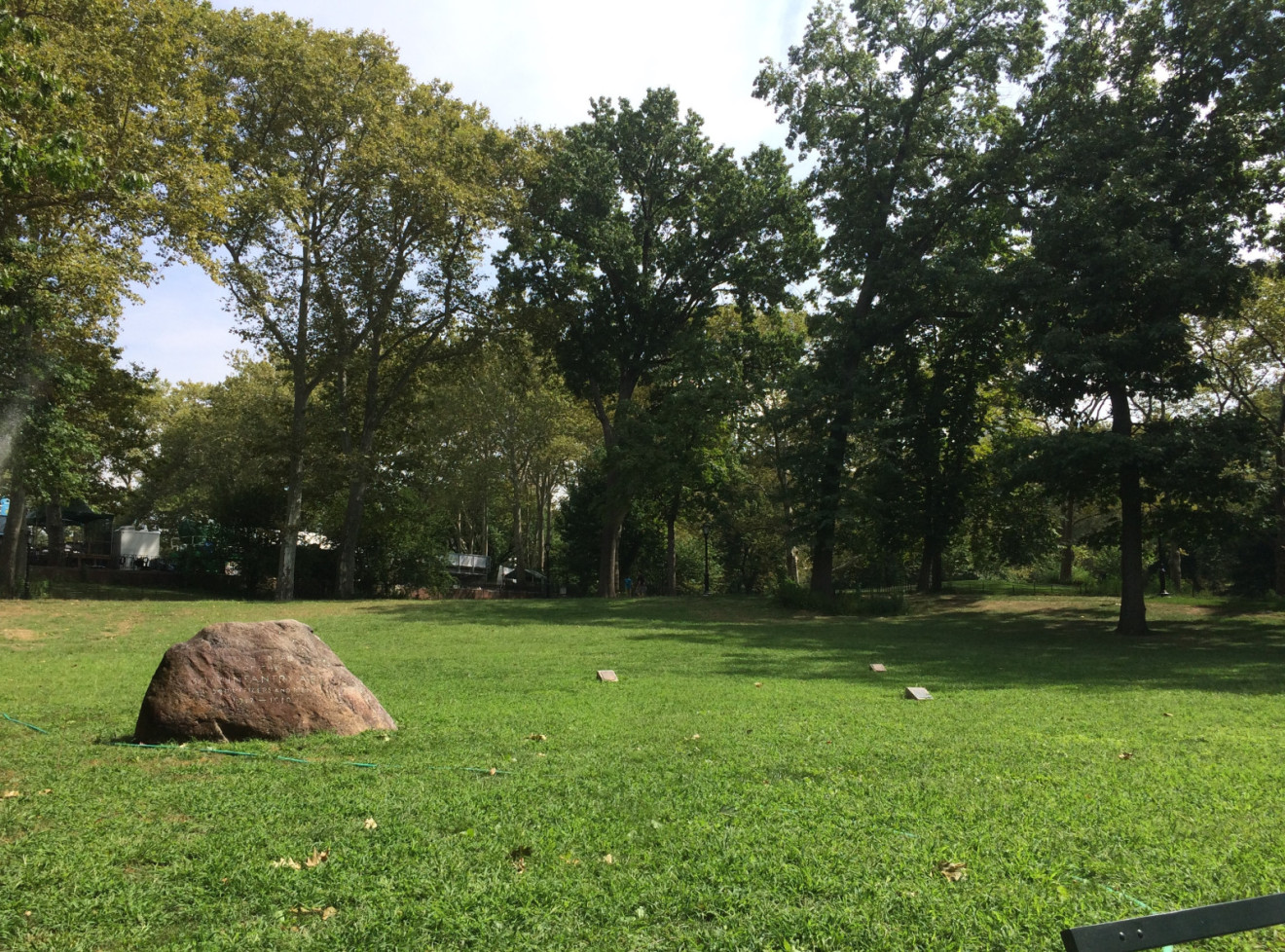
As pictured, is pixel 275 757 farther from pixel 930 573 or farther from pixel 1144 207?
pixel 930 573

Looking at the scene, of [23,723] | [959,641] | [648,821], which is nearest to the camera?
[648,821]

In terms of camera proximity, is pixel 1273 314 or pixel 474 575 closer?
pixel 1273 314

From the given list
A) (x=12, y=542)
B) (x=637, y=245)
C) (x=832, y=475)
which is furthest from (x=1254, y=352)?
(x=12, y=542)

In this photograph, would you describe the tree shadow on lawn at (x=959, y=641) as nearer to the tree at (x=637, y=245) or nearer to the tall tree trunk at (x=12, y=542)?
the tree at (x=637, y=245)

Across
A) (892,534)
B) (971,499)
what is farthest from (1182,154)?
(892,534)

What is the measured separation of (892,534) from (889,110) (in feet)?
48.8

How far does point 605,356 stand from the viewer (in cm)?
3130

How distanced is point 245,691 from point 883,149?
→ 84.0 feet

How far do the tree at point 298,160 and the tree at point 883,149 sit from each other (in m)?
14.3

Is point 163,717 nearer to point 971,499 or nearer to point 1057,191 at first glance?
point 1057,191

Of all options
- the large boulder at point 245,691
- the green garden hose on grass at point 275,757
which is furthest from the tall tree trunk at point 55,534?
the green garden hose on grass at point 275,757

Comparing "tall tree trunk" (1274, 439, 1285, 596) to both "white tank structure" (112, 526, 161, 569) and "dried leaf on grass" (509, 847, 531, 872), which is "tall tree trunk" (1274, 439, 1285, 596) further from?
"white tank structure" (112, 526, 161, 569)

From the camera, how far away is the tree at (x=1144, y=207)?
19406 millimetres

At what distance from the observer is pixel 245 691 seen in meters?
6.75
